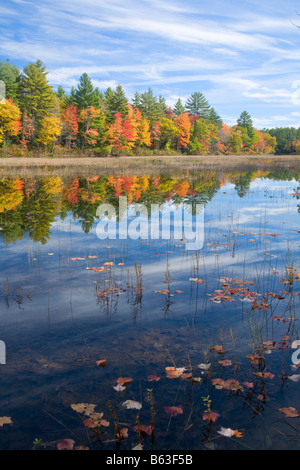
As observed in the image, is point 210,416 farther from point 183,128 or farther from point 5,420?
point 183,128

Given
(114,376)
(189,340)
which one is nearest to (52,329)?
(114,376)

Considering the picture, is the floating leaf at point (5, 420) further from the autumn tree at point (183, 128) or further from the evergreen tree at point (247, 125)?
the evergreen tree at point (247, 125)

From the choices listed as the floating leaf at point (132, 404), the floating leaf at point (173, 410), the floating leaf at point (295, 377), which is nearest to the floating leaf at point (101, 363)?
the floating leaf at point (132, 404)

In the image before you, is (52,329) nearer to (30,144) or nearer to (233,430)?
(233,430)

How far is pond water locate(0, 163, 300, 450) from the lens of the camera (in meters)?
3.28

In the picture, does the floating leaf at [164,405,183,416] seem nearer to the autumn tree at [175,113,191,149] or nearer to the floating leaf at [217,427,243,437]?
the floating leaf at [217,427,243,437]

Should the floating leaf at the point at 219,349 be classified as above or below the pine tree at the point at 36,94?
below

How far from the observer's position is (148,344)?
15.5 feet
